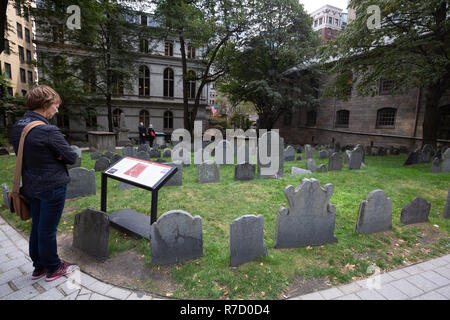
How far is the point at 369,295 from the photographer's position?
286 cm

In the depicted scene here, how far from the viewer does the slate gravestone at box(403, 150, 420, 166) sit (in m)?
11.3

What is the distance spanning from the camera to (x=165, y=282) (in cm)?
307

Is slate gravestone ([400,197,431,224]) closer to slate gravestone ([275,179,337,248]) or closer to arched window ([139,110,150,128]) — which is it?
slate gravestone ([275,179,337,248])

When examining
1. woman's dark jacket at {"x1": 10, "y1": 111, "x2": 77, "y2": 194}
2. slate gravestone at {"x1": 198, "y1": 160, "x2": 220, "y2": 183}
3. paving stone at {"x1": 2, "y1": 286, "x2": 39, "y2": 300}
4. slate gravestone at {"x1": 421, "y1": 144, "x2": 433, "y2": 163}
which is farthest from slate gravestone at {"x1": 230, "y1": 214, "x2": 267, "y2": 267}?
slate gravestone at {"x1": 421, "y1": 144, "x2": 433, "y2": 163}

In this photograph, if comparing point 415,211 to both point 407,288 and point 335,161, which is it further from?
point 335,161

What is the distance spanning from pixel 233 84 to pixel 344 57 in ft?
34.9

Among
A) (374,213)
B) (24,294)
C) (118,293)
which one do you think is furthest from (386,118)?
(24,294)

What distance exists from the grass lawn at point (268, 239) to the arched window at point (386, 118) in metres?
11.9

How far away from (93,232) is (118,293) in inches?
40.9

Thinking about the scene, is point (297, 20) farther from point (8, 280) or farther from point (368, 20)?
point (8, 280)

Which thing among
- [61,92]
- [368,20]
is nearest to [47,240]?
[368,20]

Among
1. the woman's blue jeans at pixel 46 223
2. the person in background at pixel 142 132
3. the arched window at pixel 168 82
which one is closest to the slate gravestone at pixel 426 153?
the woman's blue jeans at pixel 46 223

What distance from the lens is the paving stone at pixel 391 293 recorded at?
2813 mm

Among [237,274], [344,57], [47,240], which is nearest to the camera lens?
[47,240]
